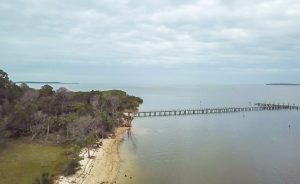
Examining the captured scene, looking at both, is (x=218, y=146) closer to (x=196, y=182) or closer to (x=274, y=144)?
(x=274, y=144)

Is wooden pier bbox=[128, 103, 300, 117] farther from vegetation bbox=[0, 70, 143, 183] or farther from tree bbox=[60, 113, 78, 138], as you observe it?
tree bbox=[60, 113, 78, 138]

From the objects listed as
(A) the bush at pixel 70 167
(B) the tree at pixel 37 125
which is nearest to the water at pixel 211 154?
(A) the bush at pixel 70 167

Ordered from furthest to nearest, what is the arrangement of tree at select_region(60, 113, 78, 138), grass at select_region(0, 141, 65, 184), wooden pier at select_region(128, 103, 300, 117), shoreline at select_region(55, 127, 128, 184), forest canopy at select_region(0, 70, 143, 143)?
wooden pier at select_region(128, 103, 300, 117), tree at select_region(60, 113, 78, 138), forest canopy at select_region(0, 70, 143, 143), shoreline at select_region(55, 127, 128, 184), grass at select_region(0, 141, 65, 184)

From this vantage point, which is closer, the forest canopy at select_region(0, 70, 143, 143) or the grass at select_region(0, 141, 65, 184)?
the grass at select_region(0, 141, 65, 184)

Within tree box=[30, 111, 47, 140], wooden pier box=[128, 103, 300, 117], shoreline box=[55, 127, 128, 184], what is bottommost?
shoreline box=[55, 127, 128, 184]

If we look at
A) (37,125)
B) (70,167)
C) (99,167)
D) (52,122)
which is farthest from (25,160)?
(52,122)

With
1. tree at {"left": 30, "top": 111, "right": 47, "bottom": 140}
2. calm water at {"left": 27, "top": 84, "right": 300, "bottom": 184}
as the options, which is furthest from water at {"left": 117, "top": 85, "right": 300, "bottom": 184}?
tree at {"left": 30, "top": 111, "right": 47, "bottom": 140}

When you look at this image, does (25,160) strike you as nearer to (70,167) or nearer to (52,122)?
(70,167)
